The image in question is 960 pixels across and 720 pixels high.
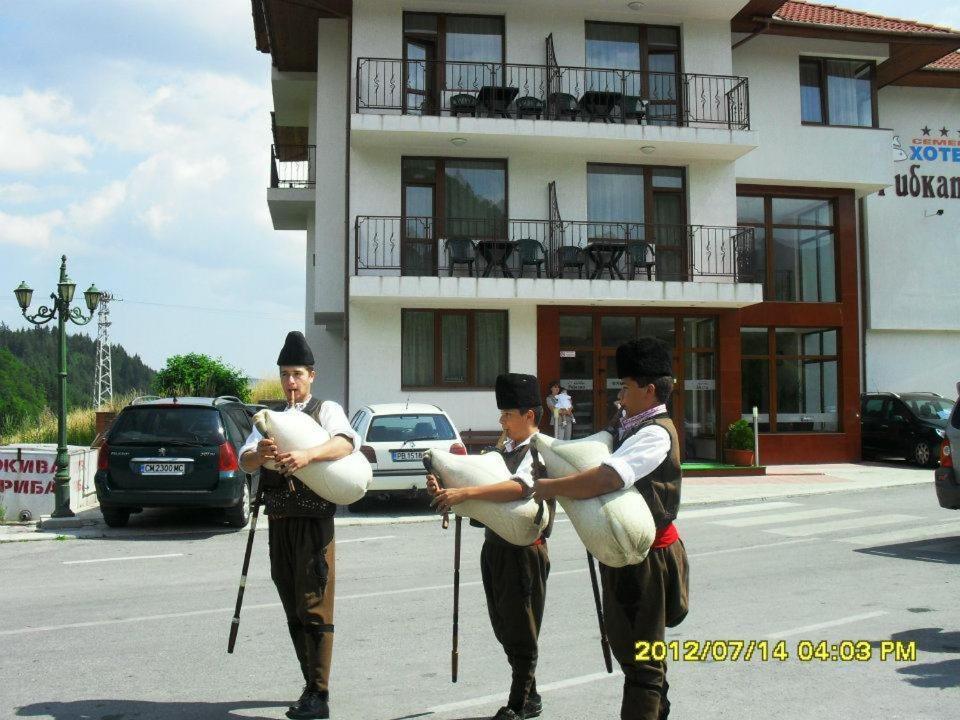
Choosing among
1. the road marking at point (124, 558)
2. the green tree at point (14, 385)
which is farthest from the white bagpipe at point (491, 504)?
the green tree at point (14, 385)

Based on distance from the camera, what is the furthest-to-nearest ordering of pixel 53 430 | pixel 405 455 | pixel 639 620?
1. pixel 53 430
2. pixel 405 455
3. pixel 639 620

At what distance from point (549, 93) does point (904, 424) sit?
11341 millimetres

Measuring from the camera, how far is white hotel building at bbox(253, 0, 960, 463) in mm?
19500

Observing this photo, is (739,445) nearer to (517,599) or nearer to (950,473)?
(950,473)

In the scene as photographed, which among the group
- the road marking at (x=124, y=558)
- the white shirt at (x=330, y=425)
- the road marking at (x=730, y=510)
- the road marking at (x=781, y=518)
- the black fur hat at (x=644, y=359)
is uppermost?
the black fur hat at (x=644, y=359)

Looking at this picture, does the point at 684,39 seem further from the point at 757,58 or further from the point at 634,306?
the point at 634,306

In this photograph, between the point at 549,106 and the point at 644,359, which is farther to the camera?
the point at 549,106

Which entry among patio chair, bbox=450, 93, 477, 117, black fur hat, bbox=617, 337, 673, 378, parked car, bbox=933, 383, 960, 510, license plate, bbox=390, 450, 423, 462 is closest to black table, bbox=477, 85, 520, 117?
patio chair, bbox=450, 93, 477, 117

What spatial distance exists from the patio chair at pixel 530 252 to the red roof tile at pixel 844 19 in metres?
8.64

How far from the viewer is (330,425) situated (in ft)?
16.1

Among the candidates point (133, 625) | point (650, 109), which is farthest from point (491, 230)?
point (133, 625)

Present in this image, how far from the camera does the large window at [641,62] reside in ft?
68.4

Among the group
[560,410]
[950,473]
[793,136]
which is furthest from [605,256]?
[950,473]

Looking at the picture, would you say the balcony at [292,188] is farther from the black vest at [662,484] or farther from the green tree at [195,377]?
the black vest at [662,484]
